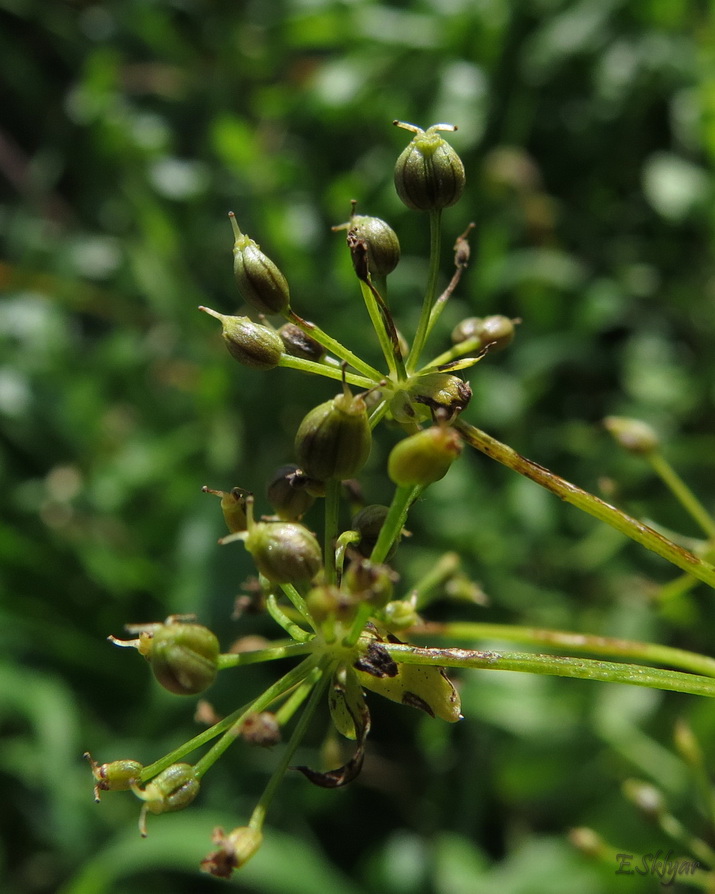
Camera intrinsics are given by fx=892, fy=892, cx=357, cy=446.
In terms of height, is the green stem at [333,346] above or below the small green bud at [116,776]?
above

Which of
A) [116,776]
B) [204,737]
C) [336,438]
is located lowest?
[116,776]

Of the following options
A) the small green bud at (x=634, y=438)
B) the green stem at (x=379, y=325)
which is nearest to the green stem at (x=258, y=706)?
the green stem at (x=379, y=325)

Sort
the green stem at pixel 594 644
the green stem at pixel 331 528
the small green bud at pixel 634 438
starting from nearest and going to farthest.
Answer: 1. the green stem at pixel 331 528
2. the green stem at pixel 594 644
3. the small green bud at pixel 634 438

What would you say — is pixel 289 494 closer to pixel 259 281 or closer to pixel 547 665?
pixel 259 281

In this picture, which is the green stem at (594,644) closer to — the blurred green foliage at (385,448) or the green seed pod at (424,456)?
the green seed pod at (424,456)

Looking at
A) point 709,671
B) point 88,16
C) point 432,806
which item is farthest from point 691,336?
point 88,16

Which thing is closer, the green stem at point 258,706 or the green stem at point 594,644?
the green stem at point 258,706

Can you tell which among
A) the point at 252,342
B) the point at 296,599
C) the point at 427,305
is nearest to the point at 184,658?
the point at 296,599

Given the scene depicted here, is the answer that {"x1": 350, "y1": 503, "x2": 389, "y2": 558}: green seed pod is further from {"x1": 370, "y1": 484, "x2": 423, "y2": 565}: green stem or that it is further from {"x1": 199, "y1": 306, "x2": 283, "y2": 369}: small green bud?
{"x1": 199, "y1": 306, "x2": 283, "y2": 369}: small green bud
